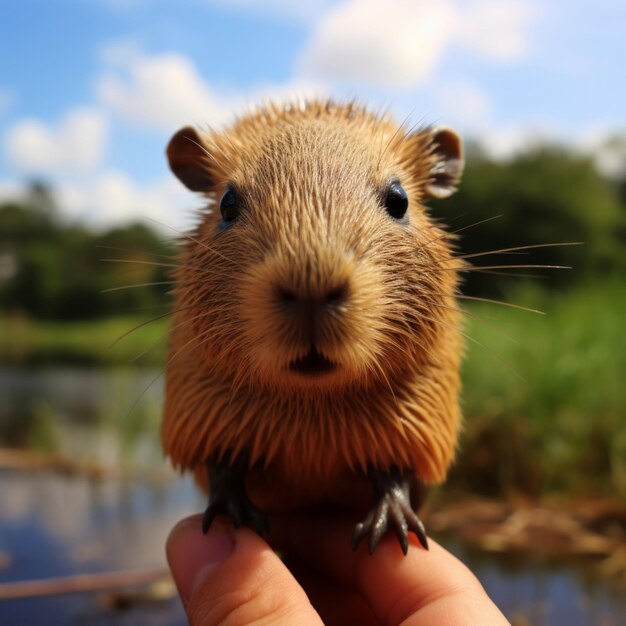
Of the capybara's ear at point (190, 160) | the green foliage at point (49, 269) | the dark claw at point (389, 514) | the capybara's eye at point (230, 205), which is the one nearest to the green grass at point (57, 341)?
the green foliage at point (49, 269)

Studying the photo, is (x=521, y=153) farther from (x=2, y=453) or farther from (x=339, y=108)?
(x=339, y=108)

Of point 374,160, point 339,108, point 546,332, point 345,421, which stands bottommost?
point 546,332

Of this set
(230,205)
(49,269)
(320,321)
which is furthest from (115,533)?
(49,269)

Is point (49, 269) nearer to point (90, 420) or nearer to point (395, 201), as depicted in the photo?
point (90, 420)

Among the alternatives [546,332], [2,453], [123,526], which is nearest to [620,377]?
[546,332]

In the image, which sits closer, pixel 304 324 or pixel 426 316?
pixel 304 324

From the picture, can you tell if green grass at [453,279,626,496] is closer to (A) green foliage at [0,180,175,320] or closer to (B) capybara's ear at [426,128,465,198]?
(B) capybara's ear at [426,128,465,198]
